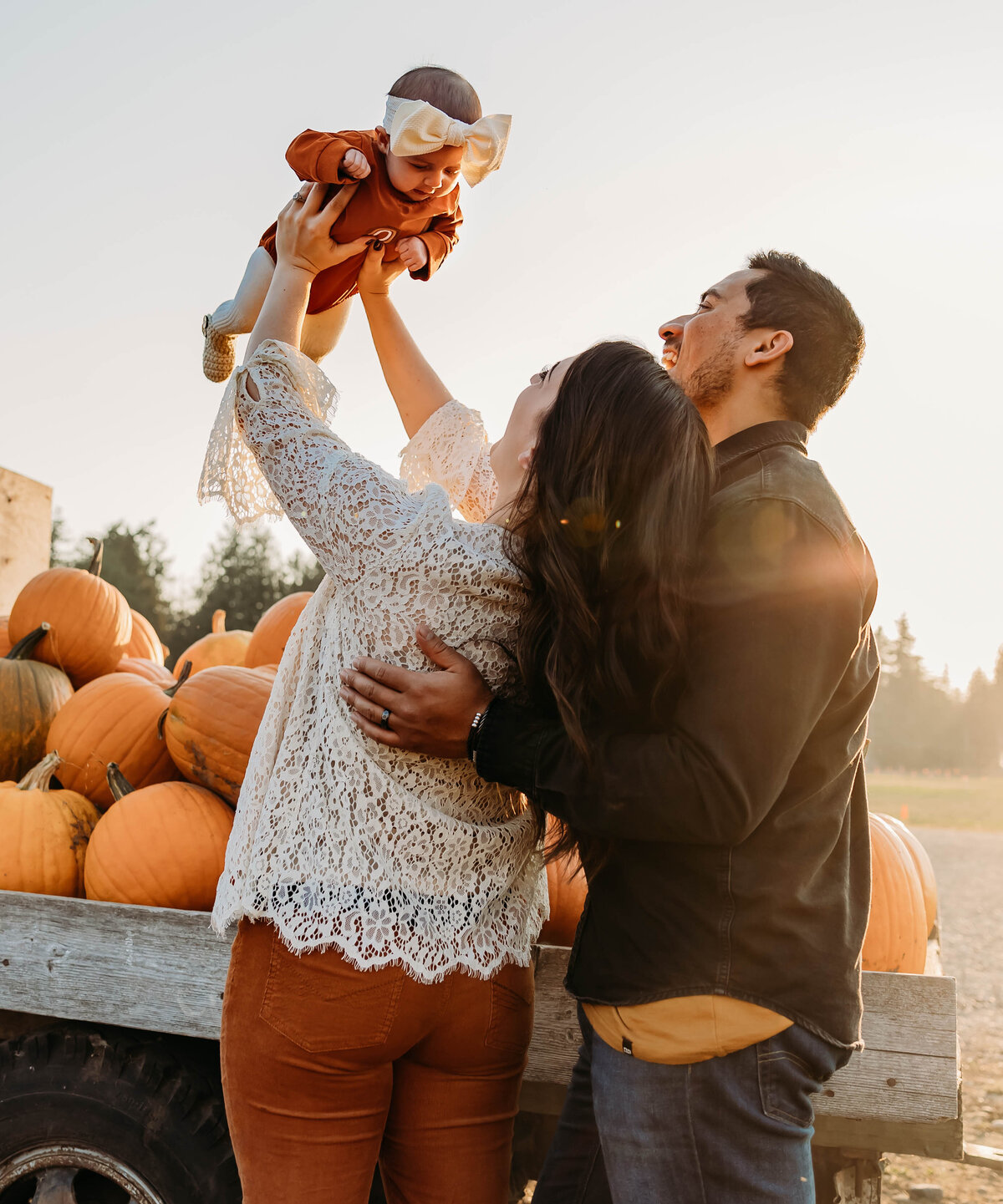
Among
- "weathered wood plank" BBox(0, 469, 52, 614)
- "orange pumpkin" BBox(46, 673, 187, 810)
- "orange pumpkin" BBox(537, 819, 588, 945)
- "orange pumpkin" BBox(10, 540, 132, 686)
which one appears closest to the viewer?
"orange pumpkin" BBox(537, 819, 588, 945)

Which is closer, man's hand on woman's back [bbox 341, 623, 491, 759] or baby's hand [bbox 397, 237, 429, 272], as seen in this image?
man's hand on woman's back [bbox 341, 623, 491, 759]

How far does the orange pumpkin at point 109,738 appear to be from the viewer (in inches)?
119

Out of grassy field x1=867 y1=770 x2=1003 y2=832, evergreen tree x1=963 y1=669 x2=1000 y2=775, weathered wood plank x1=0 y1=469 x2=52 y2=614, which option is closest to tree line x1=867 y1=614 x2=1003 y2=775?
evergreen tree x1=963 y1=669 x2=1000 y2=775

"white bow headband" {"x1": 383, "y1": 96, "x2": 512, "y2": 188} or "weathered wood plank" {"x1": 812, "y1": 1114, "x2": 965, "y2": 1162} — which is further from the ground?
"white bow headband" {"x1": 383, "y1": 96, "x2": 512, "y2": 188}

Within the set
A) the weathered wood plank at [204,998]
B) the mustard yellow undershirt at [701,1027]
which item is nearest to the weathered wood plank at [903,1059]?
the weathered wood plank at [204,998]

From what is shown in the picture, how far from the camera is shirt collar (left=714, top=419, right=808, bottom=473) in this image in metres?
1.61

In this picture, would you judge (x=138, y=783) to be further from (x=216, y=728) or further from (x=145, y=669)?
(x=145, y=669)

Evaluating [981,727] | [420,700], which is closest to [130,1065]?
[420,700]

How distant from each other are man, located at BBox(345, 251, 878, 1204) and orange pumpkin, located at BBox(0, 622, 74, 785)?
2367 millimetres

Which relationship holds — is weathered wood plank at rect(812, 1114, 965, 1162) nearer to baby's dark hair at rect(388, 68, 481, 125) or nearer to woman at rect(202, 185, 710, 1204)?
woman at rect(202, 185, 710, 1204)

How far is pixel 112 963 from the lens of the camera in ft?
6.84

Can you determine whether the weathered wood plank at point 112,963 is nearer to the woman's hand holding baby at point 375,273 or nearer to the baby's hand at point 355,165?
the woman's hand holding baby at point 375,273

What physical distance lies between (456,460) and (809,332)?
2.69ft

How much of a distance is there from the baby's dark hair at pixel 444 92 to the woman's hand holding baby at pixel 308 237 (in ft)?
2.74
